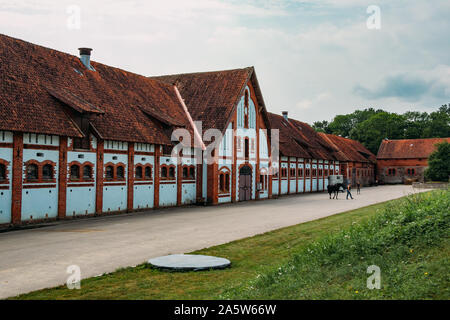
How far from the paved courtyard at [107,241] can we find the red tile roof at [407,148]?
6932 cm

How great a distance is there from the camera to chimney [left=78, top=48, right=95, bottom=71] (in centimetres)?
2925

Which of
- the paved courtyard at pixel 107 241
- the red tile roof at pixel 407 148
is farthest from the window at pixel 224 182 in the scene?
the red tile roof at pixel 407 148

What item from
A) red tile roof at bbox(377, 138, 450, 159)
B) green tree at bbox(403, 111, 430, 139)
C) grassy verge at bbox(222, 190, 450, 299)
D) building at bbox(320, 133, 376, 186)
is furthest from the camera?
green tree at bbox(403, 111, 430, 139)

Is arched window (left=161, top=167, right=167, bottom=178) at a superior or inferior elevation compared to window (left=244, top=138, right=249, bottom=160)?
inferior

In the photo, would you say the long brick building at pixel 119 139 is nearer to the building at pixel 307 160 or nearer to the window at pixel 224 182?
the window at pixel 224 182

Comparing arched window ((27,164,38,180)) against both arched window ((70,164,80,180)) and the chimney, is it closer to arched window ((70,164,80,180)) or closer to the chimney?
arched window ((70,164,80,180))

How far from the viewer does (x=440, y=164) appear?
224ft

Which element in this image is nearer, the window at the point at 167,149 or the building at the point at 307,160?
the window at the point at 167,149

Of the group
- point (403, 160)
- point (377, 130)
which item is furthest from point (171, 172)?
point (377, 130)

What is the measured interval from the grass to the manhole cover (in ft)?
0.84

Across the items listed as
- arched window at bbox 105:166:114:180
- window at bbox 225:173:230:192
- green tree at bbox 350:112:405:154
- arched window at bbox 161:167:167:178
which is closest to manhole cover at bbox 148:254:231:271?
arched window at bbox 105:166:114:180

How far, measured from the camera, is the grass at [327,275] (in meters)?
7.71

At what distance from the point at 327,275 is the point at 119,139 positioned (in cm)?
1871

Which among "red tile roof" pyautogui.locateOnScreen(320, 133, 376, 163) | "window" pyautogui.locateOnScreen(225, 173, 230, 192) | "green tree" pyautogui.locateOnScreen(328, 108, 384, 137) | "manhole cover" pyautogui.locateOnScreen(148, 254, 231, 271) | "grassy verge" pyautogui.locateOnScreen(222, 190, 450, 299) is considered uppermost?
"green tree" pyautogui.locateOnScreen(328, 108, 384, 137)
